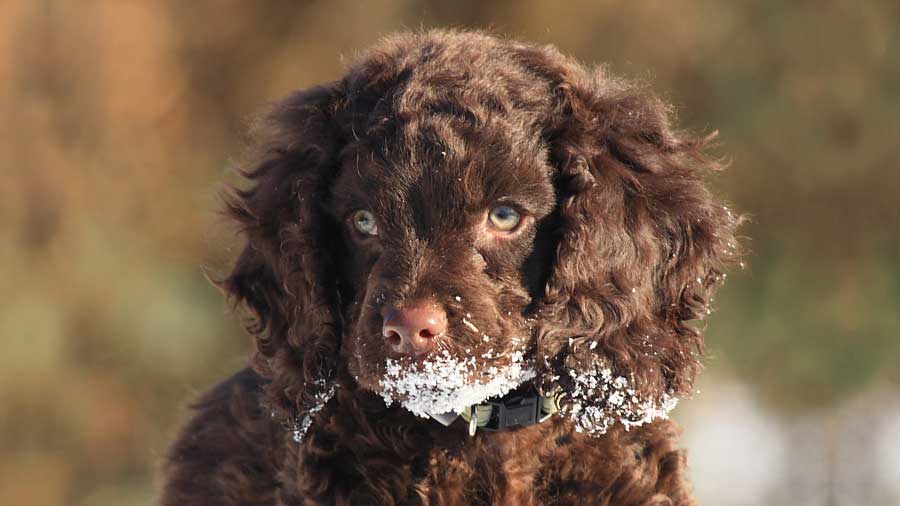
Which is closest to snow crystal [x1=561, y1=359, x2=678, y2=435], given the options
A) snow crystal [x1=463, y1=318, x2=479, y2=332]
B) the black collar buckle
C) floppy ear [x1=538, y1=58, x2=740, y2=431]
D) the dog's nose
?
floppy ear [x1=538, y1=58, x2=740, y2=431]

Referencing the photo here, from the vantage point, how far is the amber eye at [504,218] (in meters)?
3.39

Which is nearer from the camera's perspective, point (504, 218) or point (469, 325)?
point (469, 325)

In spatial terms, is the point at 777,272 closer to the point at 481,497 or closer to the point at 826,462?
the point at 826,462

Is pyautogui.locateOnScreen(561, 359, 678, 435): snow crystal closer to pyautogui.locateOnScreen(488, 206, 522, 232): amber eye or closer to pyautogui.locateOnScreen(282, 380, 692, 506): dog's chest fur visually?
pyautogui.locateOnScreen(282, 380, 692, 506): dog's chest fur

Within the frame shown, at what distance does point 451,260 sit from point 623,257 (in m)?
0.56

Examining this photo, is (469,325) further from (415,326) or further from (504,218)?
(504,218)

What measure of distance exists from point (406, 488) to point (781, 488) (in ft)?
19.4

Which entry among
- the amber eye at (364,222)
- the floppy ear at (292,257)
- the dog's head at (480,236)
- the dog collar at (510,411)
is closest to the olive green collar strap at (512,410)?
the dog collar at (510,411)

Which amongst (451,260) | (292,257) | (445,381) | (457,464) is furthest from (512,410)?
(292,257)

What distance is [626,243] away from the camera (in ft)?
11.6

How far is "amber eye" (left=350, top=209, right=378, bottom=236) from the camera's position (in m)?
3.50

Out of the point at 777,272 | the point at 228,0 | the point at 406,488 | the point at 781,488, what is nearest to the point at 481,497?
the point at 406,488

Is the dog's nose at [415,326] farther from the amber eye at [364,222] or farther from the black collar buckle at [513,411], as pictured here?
the black collar buckle at [513,411]

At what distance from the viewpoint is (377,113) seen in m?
3.62
